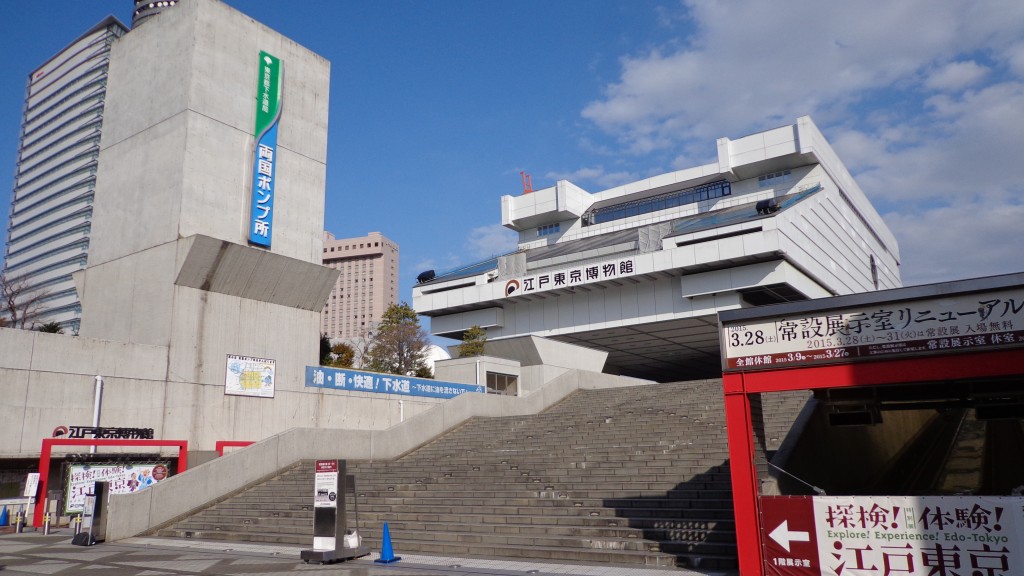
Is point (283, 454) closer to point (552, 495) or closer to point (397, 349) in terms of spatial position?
point (552, 495)

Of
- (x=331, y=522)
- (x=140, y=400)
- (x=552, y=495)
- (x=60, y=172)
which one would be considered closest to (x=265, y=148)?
(x=140, y=400)

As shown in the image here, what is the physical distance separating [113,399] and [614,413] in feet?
54.1

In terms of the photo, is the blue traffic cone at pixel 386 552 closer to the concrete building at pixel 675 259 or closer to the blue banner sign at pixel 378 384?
the blue banner sign at pixel 378 384

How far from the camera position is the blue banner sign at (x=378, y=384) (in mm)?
30094

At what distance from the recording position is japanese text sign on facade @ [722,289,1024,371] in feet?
28.8

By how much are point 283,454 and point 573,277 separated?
118ft

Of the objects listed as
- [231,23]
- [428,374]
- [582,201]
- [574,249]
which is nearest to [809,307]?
[231,23]

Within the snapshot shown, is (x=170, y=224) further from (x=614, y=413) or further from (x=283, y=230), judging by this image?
(x=614, y=413)

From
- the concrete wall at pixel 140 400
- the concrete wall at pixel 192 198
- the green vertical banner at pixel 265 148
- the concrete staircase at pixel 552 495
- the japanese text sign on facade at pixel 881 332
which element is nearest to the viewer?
the japanese text sign on facade at pixel 881 332

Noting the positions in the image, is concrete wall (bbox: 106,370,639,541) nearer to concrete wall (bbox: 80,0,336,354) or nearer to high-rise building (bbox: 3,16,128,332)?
concrete wall (bbox: 80,0,336,354)

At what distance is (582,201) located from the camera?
77.1 m

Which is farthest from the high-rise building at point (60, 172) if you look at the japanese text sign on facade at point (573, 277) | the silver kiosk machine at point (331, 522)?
the silver kiosk machine at point (331, 522)

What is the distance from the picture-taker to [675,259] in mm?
50062

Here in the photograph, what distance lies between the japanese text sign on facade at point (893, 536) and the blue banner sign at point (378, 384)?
21.1 meters
